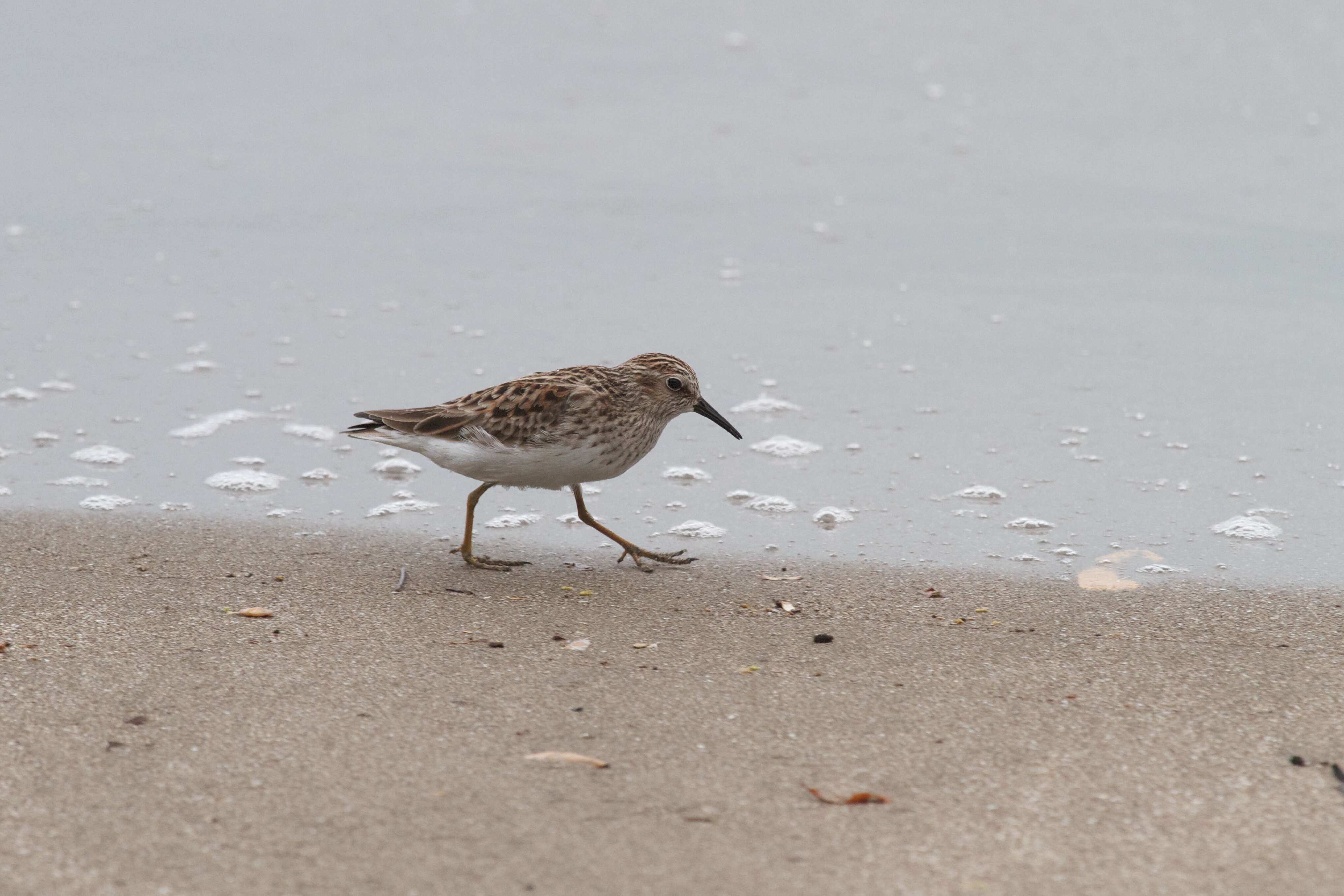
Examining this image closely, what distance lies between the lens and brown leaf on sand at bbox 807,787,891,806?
3.01 metres

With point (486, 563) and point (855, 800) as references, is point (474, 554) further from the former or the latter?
point (855, 800)

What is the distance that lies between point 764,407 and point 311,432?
81.3 inches

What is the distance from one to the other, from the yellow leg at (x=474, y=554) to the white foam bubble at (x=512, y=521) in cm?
30

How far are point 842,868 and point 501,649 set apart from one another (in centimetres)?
150

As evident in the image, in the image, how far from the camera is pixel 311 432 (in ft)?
20.4

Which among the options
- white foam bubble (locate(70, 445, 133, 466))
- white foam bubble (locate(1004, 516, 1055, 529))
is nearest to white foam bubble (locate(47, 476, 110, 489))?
white foam bubble (locate(70, 445, 133, 466))

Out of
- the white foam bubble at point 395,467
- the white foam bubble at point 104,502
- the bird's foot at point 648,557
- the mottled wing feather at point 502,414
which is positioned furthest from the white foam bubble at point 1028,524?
the white foam bubble at point 104,502

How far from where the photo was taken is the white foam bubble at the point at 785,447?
607 cm

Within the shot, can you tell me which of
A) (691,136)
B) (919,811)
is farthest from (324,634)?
(691,136)

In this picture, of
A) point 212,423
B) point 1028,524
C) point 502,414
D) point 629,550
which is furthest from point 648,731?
point 212,423

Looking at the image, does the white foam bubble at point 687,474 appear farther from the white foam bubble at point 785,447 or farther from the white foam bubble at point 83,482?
the white foam bubble at point 83,482

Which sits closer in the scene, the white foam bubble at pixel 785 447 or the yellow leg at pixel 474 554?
the yellow leg at pixel 474 554

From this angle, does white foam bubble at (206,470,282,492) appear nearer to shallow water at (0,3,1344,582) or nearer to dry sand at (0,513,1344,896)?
shallow water at (0,3,1344,582)

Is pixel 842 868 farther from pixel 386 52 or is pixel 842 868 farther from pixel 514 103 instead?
pixel 386 52
